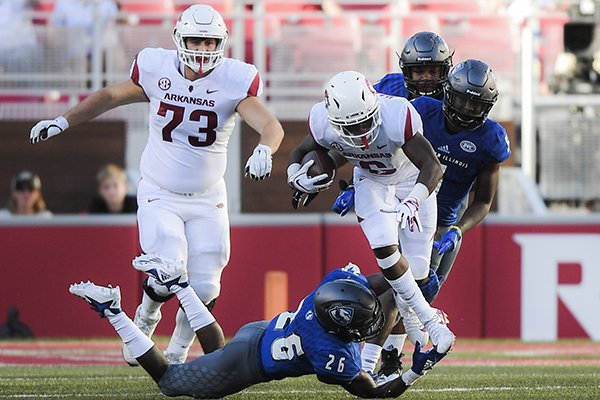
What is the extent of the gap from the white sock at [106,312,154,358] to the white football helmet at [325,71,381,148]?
4.71 ft

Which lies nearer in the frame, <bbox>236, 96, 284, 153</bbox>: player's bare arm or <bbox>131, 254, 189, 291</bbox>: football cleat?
<bbox>131, 254, 189, 291</bbox>: football cleat

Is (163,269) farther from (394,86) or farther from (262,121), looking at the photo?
(394,86)

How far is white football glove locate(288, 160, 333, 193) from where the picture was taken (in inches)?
281

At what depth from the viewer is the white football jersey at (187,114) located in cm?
759

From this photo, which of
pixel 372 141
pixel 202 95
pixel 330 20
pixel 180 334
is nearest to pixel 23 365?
pixel 180 334

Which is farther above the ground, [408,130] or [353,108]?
[353,108]

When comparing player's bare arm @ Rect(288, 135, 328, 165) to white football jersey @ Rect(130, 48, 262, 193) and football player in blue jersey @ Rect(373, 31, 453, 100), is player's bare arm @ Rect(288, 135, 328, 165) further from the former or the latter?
football player in blue jersey @ Rect(373, 31, 453, 100)

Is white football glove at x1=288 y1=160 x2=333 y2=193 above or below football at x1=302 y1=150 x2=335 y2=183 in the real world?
below

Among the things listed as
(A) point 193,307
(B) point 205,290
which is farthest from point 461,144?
(A) point 193,307

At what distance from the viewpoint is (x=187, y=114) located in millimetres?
7594

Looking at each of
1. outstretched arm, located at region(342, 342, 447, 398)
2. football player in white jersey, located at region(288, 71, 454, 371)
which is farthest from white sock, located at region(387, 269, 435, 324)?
outstretched arm, located at region(342, 342, 447, 398)

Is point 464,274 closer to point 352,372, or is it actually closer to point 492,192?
point 492,192

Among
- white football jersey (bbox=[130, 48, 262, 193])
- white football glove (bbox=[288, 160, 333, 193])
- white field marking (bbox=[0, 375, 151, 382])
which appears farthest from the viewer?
white field marking (bbox=[0, 375, 151, 382])

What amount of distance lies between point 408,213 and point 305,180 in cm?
73
